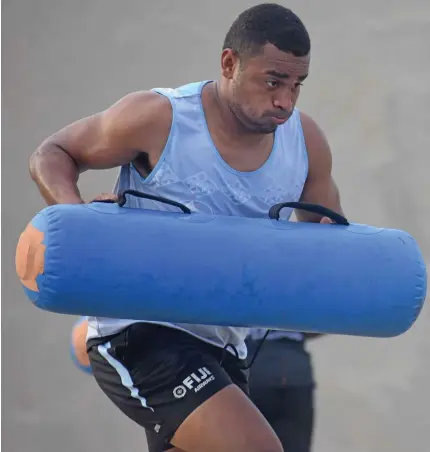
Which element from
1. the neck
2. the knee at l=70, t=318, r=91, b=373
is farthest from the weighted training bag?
the knee at l=70, t=318, r=91, b=373

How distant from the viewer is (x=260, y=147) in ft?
7.75

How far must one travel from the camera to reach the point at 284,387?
3.23 m

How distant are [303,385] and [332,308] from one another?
4.70ft

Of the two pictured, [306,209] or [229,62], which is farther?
[229,62]

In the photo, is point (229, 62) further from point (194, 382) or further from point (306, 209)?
point (194, 382)

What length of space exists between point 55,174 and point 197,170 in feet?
1.00

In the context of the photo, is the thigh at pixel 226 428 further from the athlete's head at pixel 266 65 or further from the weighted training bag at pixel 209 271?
the athlete's head at pixel 266 65

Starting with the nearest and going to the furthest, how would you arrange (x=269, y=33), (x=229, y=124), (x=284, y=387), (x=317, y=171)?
(x=269, y=33), (x=229, y=124), (x=317, y=171), (x=284, y=387)

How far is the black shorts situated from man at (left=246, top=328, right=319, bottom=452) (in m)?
0.67

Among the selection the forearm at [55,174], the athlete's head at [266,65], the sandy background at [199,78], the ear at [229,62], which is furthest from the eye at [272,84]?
the sandy background at [199,78]

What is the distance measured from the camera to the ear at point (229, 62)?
2275mm

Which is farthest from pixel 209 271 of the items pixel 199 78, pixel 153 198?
pixel 199 78

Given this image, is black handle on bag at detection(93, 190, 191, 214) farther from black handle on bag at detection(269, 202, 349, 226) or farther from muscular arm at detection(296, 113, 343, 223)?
muscular arm at detection(296, 113, 343, 223)

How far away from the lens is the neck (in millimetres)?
2322
